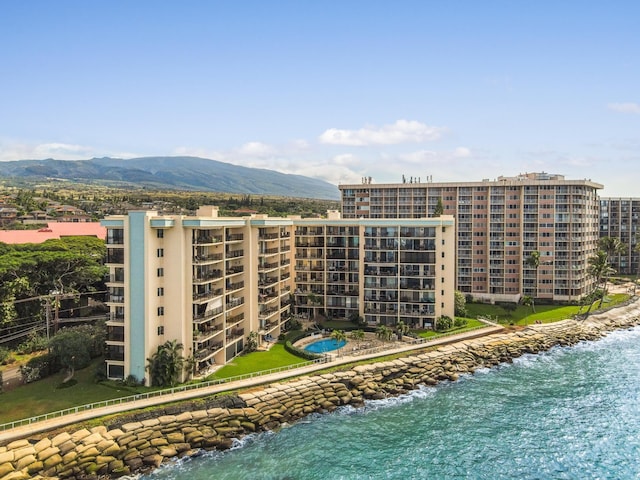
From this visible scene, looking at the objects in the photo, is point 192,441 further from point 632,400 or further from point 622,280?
point 622,280

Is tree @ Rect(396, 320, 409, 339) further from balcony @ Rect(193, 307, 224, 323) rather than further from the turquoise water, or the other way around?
balcony @ Rect(193, 307, 224, 323)

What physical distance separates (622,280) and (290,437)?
10770 cm

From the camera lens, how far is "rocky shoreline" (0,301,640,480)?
35.6 metres

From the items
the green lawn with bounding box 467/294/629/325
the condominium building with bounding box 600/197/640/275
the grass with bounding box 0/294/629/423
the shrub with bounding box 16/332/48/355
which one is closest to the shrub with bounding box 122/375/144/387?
the grass with bounding box 0/294/629/423

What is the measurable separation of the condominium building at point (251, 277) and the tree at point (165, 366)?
3.52 ft

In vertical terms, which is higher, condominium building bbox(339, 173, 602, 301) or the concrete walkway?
condominium building bbox(339, 173, 602, 301)

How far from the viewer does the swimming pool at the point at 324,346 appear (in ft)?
203


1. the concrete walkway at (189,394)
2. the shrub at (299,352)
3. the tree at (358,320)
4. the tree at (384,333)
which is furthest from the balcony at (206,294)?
the tree at (358,320)

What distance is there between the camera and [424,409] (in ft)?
161

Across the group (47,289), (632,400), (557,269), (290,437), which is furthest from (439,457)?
(557,269)

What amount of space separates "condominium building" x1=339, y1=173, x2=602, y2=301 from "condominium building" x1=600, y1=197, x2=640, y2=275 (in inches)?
1454

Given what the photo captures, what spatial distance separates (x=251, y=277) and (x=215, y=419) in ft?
70.9

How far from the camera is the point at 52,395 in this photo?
1750 inches

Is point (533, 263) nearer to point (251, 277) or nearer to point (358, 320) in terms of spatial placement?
point (358, 320)
